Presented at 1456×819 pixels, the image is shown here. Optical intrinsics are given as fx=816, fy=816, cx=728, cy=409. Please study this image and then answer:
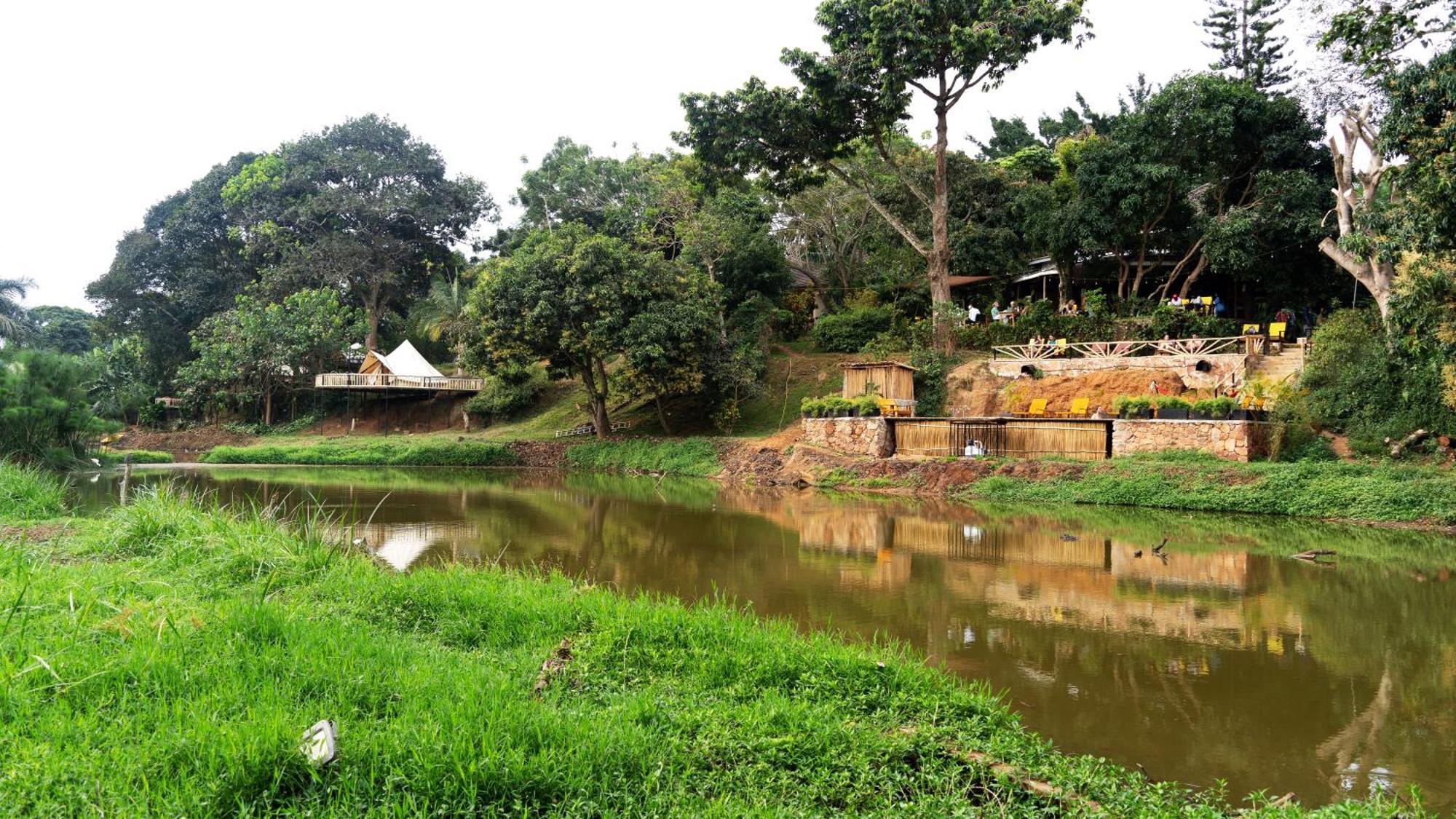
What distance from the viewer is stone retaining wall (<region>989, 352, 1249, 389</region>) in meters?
21.0

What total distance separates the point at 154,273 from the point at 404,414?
51.9ft

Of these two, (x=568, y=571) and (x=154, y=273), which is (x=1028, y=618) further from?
(x=154, y=273)

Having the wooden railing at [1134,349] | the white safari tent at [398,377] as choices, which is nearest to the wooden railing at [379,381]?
the white safari tent at [398,377]

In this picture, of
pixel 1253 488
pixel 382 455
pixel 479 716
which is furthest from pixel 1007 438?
pixel 382 455

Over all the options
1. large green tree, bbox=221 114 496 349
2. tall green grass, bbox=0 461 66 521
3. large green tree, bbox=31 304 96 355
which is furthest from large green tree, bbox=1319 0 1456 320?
large green tree, bbox=31 304 96 355

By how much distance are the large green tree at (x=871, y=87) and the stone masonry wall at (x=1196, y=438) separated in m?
8.60

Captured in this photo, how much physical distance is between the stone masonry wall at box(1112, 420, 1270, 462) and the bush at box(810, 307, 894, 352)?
12.5m

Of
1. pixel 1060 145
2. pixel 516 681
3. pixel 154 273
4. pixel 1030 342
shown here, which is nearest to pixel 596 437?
pixel 1030 342

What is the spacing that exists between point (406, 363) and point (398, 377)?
141cm

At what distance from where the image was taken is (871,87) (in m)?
24.2

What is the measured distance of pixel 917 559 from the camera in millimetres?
10773

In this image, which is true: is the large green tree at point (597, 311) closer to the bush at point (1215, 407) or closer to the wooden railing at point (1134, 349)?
the wooden railing at point (1134, 349)

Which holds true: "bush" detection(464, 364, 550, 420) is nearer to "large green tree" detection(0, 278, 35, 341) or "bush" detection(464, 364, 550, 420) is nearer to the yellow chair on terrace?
"large green tree" detection(0, 278, 35, 341)

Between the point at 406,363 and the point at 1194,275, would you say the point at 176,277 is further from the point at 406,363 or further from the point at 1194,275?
the point at 1194,275
